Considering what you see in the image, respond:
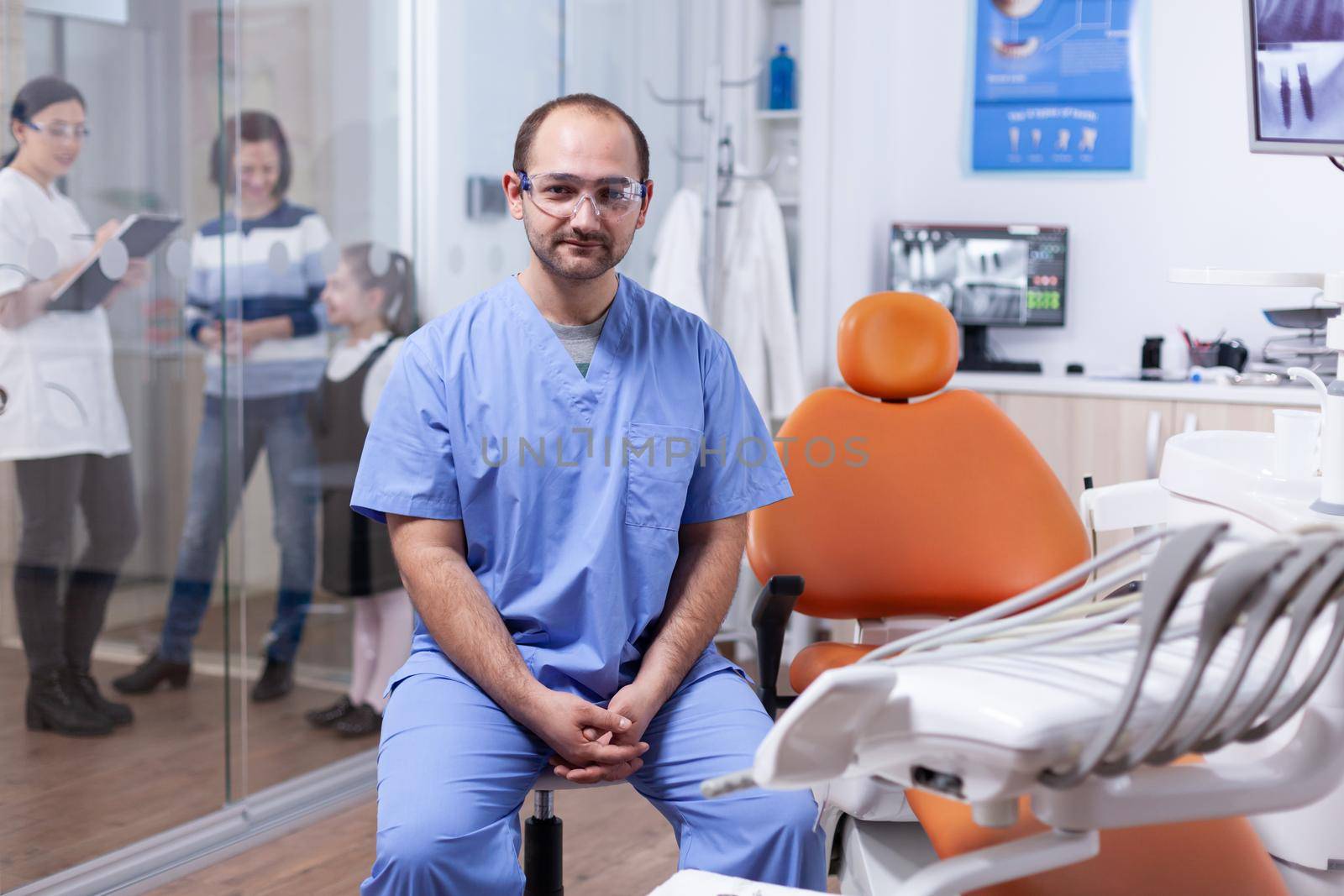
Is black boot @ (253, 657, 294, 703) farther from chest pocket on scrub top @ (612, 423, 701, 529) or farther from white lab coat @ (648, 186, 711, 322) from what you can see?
white lab coat @ (648, 186, 711, 322)

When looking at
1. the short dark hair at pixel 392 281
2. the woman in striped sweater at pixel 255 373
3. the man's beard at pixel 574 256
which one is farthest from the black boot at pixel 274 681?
the man's beard at pixel 574 256

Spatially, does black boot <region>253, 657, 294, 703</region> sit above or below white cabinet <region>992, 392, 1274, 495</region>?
below

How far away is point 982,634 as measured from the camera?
0.92 m

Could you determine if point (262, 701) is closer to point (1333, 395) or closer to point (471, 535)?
point (471, 535)

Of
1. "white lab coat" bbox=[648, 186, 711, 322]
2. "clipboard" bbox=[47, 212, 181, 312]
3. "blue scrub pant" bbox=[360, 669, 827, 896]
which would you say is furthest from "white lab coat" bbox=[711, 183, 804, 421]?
"blue scrub pant" bbox=[360, 669, 827, 896]

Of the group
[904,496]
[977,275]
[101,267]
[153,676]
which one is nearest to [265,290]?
[101,267]

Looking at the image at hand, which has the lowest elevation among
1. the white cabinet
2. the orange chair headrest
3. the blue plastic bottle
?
the white cabinet

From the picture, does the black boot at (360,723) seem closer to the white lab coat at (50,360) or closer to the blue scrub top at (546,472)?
the white lab coat at (50,360)

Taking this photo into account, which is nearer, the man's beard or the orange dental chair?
the man's beard

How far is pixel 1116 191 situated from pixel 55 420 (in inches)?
119

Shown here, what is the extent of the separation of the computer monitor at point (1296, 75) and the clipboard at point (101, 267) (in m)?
1.74

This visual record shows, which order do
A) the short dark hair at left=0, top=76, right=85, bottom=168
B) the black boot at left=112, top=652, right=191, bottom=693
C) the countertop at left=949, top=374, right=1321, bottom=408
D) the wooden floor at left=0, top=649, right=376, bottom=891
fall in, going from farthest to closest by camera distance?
the countertop at left=949, top=374, right=1321, bottom=408, the black boot at left=112, top=652, right=191, bottom=693, the wooden floor at left=0, top=649, right=376, bottom=891, the short dark hair at left=0, top=76, right=85, bottom=168

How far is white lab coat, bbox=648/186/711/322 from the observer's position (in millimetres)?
3445

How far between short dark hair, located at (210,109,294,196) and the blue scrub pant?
47.6 inches
